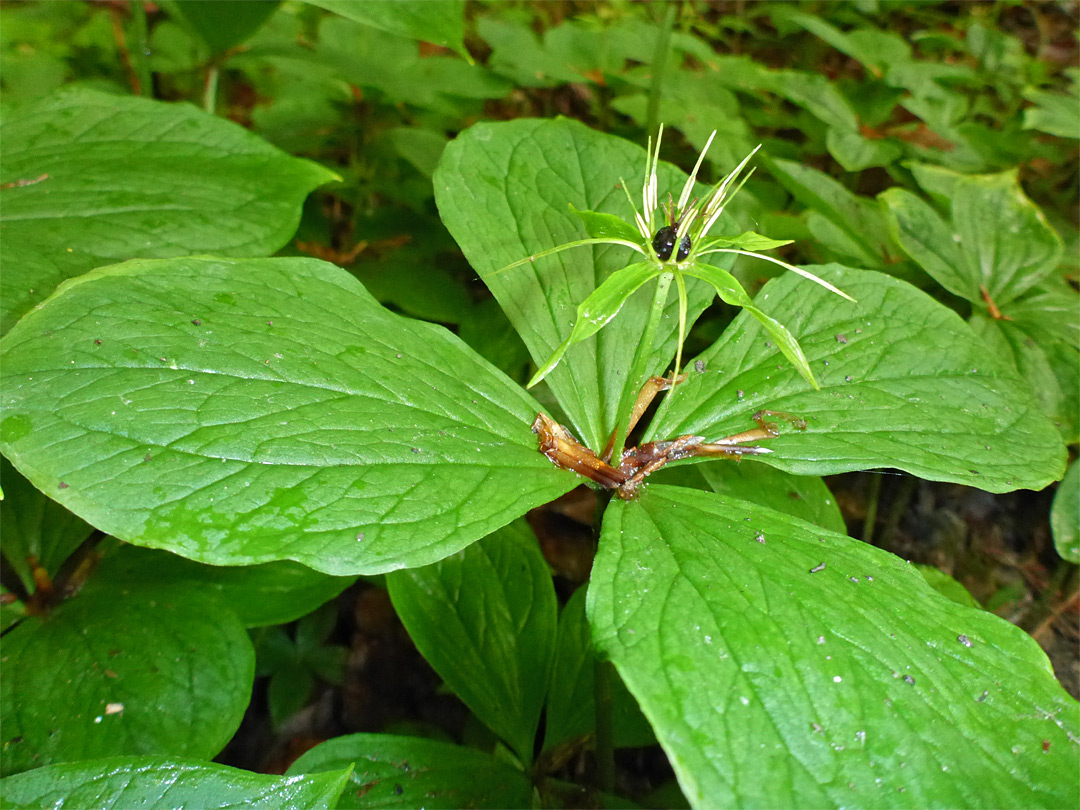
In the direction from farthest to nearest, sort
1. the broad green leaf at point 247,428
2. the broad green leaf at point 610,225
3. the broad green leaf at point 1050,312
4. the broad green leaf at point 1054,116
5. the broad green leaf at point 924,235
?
the broad green leaf at point 1054,116, the broad green leaf at point 924,235, the broad green leaf at point 1050,312, the broad green leaf at point 610,225, the broad green leaf at point 247,428

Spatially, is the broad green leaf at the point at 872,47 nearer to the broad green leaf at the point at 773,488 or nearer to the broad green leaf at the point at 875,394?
the broad green leaf at the point at 875,394

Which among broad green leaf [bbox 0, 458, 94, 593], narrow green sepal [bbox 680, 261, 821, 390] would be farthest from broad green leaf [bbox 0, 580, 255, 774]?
narrow green sepal [bbox 680, 261, 821, 390]

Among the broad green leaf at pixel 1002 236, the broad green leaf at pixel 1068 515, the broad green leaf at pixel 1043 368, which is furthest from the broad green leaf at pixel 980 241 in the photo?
the broad green leaf at pixel 1068 515

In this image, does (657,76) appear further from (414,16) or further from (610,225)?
(610,225)

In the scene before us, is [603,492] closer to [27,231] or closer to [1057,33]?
[27,231]

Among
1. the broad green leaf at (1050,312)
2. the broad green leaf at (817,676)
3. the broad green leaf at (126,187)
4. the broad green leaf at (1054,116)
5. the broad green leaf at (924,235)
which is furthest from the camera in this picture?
the broad green leaf at (1054,116)

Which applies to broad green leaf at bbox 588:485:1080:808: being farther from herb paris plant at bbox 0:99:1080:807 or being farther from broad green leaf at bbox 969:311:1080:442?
broad green leaf at bbox 969:311:1080:442

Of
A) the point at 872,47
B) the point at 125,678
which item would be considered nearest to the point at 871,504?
the point at 125,678

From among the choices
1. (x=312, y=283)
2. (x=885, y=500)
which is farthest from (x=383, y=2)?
(x=885, y=500)
